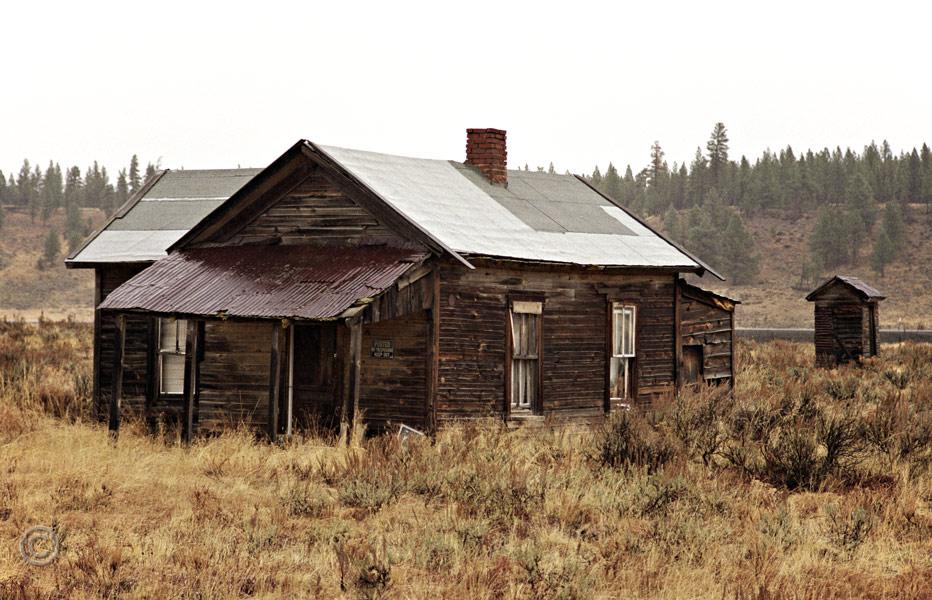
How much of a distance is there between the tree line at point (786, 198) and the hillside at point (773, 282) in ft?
4.03

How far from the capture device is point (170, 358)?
1802 cm

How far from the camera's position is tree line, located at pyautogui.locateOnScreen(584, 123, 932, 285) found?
90.4 m

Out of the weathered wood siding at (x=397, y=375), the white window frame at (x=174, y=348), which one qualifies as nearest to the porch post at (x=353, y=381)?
the weathered wood siding at (x=397, y=375)

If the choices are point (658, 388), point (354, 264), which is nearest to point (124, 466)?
point (354, 264)

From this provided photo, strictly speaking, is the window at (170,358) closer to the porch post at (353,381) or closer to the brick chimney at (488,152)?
the porch post at (353,381)

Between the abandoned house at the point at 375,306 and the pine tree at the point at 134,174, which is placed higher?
the pine tree at the point at 134,174

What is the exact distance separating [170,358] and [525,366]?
541 cm

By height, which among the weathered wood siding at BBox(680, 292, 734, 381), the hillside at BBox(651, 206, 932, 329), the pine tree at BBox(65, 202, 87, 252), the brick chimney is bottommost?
the weathered wood siding at BBox(680, 292, 734, 381)

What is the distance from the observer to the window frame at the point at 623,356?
60.6 ft

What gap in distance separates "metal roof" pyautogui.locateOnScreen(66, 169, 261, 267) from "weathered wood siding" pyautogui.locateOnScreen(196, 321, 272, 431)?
7.75 ft

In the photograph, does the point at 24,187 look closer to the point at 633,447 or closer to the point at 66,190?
the point at 66,190

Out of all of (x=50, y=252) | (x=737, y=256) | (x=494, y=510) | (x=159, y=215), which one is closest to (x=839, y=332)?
(x=159, y=215)

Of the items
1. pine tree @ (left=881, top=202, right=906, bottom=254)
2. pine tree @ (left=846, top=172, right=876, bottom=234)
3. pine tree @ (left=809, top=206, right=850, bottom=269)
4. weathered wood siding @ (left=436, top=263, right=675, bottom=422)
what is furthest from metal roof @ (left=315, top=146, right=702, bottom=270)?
pine tree @ (left=846, top=172, right=876, bottom=234)

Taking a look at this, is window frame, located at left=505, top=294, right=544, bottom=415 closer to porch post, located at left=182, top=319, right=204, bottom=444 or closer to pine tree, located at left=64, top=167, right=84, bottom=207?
porch post, located at left=182, top=319, right=204, bottom=444
